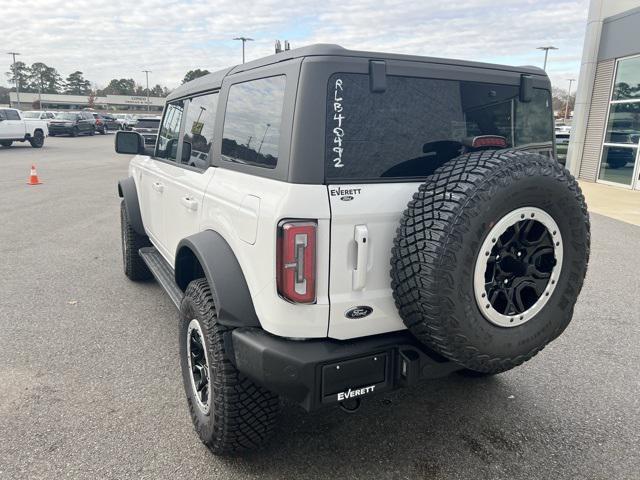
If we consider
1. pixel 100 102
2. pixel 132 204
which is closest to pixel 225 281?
pixel 132 204

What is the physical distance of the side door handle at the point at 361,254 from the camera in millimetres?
2119

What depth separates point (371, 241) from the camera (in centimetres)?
218

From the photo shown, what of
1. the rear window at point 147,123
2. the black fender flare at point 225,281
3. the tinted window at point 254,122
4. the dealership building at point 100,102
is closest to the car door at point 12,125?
the rear window at point 147,123

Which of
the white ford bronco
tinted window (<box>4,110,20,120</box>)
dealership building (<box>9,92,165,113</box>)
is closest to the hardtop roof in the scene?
the white ford bronco

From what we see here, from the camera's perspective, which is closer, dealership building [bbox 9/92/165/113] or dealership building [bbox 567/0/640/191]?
dealership building [bbox 567/0/640/191]

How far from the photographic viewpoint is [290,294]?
2092 millimetres

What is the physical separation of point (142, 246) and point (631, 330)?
4.63 metres

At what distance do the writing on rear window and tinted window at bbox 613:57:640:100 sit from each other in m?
14.7

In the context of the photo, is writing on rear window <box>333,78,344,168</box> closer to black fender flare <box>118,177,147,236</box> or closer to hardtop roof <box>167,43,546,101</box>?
hardtop roof <box>167,43,546,101</box>

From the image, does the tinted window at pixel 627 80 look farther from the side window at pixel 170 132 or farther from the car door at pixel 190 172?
the car door at pixel 190 172

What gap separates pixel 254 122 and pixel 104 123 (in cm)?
4081

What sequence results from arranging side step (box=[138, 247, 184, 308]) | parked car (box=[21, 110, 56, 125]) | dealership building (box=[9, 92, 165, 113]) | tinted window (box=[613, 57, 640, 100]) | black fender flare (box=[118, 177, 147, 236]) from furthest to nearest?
dealership building (box=[9, 92, 165, 113]) < parked car (box=[21, 110, 56, 125]) < tinted window (box=[613, 57, 640, 100]) < black fender flare (box=[118, 177, 147, 236]) < side step (box=[138, 247, 184, 308])

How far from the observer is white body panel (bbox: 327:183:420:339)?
2.12 metres

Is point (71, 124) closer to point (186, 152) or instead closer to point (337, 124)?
point (186, 152)
